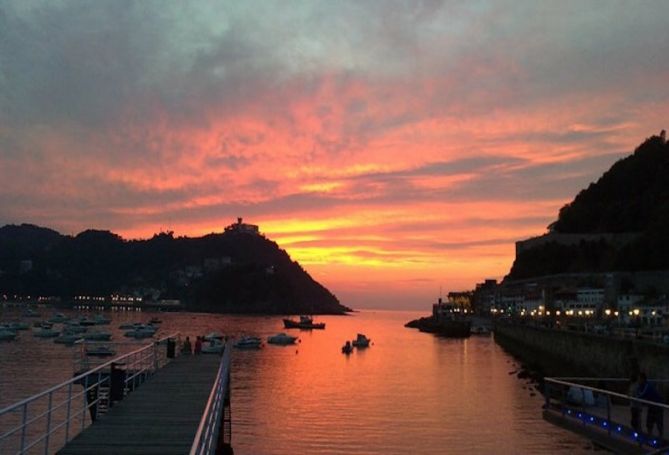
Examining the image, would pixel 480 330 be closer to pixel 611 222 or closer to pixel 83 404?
pixel 611 222

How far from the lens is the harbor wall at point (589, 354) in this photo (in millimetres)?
39344

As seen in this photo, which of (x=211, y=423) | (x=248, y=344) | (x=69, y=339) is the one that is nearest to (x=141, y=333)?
(x=69, y=339)

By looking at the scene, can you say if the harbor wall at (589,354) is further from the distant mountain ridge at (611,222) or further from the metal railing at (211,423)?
the distant mountain ridge at (611,222)

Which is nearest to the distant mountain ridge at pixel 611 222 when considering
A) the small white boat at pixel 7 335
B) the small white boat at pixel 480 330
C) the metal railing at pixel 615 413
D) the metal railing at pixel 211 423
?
the small white boat at pixel 480 330

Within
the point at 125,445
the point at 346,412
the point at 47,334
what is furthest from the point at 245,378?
the point at 47,334

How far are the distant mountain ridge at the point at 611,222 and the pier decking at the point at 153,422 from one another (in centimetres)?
10762

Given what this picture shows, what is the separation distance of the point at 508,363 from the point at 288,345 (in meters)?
42.1

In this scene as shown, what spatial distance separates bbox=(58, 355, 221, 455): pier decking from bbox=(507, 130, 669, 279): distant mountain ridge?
108 m

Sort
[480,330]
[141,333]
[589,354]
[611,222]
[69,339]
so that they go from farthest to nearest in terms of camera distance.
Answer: [480,330], [611,222], [141,333], [69,339], [589,354]

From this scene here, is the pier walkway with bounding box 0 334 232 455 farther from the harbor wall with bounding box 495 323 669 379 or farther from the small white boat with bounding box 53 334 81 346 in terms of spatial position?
the small white boat with bounding box 53 334 81 346

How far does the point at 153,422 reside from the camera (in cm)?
1394

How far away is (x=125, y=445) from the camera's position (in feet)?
38.6

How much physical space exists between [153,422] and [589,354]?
4845 centimetres

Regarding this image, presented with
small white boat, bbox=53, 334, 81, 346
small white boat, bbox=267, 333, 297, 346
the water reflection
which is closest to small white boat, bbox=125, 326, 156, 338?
small white boat, bbox=53, 334, 81, 346
